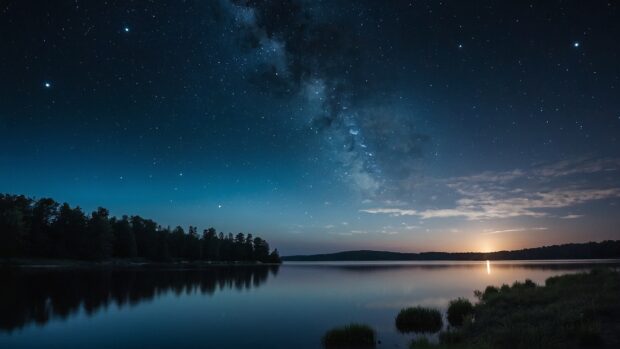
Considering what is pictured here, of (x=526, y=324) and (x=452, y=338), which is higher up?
(x=526, y=324)

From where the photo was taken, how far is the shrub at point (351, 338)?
62.2 ft

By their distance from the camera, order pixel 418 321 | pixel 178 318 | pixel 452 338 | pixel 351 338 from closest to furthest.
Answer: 1. pixel 452 338
2. pixel 351 338
3. pixel 418 321
4. pixel 178 318

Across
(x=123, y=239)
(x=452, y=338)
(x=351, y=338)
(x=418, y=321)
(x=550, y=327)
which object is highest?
(x=123, y=239)

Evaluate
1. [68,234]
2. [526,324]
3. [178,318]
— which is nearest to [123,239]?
[68,234]

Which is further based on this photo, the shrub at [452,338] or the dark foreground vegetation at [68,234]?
the dark foreground vegetation at [68,234]

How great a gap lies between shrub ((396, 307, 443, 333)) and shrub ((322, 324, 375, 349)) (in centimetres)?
443

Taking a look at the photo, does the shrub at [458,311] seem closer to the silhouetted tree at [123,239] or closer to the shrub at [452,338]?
the shrub at [452,338]

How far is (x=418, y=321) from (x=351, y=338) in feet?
22.4

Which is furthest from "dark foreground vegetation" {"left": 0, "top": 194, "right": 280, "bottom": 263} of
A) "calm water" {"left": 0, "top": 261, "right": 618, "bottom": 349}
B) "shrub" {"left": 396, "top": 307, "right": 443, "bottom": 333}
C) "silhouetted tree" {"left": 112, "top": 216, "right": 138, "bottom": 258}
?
"shrub" {"left": 396, "top": 307, "right": 443, "bottom": 333}

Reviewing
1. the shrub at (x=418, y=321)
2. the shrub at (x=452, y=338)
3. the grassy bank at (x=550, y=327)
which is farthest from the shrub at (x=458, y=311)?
the shrub at (x=452, y=338)

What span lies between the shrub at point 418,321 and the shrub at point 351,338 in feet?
14.5

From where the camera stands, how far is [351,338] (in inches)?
757

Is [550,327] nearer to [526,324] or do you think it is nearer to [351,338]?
[526,324]

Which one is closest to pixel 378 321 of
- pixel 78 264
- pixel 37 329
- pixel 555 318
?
pixel 555 318
